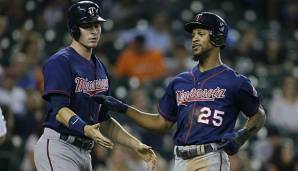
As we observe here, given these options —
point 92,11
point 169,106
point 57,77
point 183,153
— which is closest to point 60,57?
point 57,77

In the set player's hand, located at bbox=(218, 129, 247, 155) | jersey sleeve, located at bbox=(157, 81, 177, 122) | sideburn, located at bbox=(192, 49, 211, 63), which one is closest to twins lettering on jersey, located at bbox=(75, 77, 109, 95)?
jersey sleeve, located at bbox=(157, 81, 177, 122)

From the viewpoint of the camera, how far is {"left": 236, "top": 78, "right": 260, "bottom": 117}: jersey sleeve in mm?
6574

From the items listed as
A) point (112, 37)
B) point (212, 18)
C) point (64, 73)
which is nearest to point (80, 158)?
point (64, 73)

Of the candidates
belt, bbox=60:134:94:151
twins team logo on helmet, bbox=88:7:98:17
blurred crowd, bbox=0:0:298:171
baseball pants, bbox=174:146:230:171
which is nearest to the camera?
belt, bbox=60:134:94:151

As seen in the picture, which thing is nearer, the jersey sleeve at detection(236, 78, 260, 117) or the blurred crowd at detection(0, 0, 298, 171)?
the jersey sleeve at detection(236, 78, 260, 117)

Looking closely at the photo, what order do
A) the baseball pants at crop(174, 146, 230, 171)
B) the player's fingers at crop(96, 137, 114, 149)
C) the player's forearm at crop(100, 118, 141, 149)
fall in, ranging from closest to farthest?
the player's fingers at crop(96, 137, 114, 149), the baseball pants at crop(174, 146, 230, 171), the player's forearm at crop(100, 118, 141, 149)

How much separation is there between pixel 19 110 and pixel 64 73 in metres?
4.73

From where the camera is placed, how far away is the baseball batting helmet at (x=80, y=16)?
6.33 metres

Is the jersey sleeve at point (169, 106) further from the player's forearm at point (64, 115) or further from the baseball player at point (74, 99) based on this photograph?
the player's forearm at point (64, 115)

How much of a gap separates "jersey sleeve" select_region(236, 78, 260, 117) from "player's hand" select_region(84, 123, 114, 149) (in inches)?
50.1

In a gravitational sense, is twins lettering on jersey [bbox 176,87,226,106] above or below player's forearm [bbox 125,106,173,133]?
above

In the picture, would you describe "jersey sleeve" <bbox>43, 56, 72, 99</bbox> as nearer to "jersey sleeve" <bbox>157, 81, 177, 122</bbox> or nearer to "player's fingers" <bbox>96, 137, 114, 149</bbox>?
"player's fingers" <bbox>96, 137, 114, 149</bbox>

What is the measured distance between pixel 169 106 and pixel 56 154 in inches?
45.6

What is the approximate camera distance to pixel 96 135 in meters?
5.82
